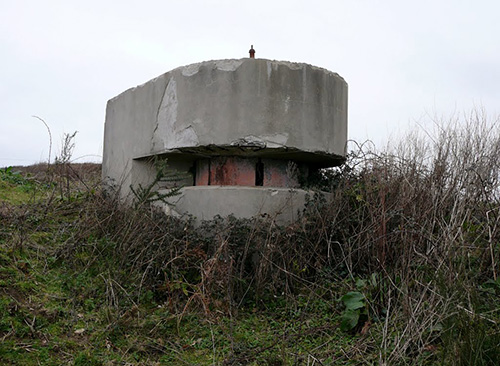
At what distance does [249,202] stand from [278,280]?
0.83 meters

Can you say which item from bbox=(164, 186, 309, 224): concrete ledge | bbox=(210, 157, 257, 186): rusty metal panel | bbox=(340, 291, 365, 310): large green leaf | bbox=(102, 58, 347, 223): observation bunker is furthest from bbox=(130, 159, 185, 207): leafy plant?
bbox=(340, 291, 365, 310): large green leaf

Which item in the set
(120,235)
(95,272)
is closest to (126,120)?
(120,235)

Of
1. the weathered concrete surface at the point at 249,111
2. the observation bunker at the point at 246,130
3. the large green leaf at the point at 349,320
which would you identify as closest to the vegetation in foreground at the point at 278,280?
the large green leaf at the point at 349,320

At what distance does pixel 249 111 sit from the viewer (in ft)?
15.5

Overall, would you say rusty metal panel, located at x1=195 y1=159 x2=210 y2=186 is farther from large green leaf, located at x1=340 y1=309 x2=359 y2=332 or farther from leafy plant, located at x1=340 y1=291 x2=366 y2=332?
large green leaf, located at x1=340 y1=309 x2=359 y2=332

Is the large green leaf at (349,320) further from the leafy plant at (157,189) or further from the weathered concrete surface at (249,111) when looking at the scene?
the leafy plant at (157,189)

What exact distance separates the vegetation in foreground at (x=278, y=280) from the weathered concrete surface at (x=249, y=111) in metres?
0.55

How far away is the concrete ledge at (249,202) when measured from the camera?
462 cm

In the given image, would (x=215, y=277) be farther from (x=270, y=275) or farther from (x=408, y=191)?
(x=408, y=191)

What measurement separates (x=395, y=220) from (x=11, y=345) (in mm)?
2992

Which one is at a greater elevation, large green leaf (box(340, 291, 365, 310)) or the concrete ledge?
the concrete ledge

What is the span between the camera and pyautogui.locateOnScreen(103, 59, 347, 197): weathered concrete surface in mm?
4723

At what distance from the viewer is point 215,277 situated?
12.9 feet

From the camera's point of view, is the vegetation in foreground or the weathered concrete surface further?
the weathered concrete surface
